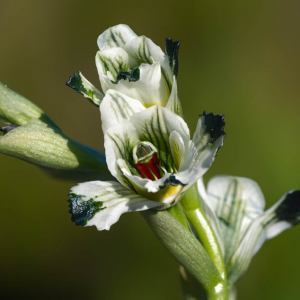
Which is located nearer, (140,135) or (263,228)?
(140,135)

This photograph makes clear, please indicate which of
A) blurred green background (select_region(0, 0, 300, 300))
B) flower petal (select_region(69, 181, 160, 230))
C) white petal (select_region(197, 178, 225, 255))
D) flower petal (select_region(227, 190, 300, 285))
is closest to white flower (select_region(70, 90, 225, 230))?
flower petal (select_region(69, 181, 160, 230))

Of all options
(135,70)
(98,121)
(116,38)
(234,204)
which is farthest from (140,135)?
(98,121)

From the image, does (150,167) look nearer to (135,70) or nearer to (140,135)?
(140,135)

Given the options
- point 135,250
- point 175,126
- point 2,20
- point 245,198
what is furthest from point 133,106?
point 2,20

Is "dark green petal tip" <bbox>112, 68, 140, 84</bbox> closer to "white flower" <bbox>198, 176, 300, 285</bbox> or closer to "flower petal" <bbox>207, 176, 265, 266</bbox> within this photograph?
"white flower" <bbox>198, 176, 300, 285</bbox>

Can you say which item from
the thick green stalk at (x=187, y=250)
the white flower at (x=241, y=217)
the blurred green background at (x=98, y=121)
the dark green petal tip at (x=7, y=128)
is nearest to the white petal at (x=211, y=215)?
the white flower at (x=241, y=217)

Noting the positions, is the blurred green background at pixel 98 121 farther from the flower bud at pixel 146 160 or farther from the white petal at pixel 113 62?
the white petal at pixel 113 62
